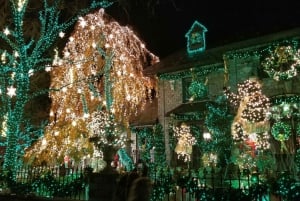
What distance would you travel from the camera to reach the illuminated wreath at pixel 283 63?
51.8 feet

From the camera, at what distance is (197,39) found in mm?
21406

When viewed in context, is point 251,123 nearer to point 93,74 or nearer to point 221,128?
point 221,128

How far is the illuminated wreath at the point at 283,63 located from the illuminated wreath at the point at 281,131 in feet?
7.46

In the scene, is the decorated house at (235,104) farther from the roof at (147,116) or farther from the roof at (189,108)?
the roof at (147,116)

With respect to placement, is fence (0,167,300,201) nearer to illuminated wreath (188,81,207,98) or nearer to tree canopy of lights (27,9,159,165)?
tree canopy of lights (27,9,159,165)

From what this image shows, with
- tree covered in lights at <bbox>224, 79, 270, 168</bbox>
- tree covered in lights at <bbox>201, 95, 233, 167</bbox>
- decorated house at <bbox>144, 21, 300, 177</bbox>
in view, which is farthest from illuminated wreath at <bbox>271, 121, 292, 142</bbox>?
tree covered in lights at <bbox>201, 95, 233, 167</bbox>

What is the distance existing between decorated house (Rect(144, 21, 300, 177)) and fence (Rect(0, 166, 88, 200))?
605 cm

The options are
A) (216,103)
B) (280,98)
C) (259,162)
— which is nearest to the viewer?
(259,162)

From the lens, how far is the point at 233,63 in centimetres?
1853

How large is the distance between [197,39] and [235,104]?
20.3 feet

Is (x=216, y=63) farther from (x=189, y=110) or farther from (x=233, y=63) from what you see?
(x=189, y=110)

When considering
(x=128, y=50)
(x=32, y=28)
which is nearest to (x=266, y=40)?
(x=128, y=50)

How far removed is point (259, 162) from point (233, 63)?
20.1 feet

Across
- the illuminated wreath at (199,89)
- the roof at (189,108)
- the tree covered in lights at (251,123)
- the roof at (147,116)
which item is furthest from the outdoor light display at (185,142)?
the tree covered in lights at (251,123)
